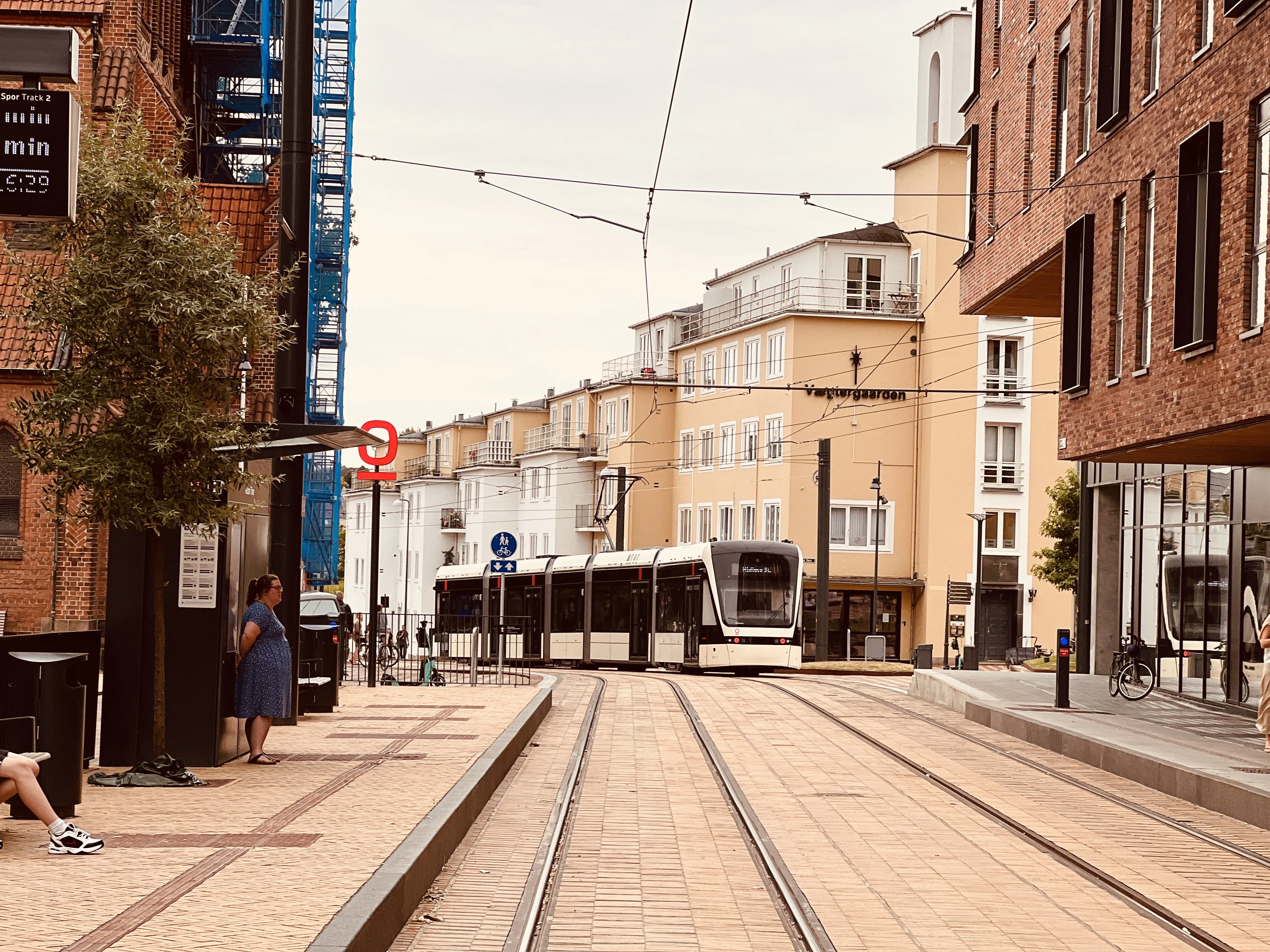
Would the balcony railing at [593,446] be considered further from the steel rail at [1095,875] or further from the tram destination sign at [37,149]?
the tram destination sign at [37,149]

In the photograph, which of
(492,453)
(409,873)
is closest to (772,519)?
(492,453)

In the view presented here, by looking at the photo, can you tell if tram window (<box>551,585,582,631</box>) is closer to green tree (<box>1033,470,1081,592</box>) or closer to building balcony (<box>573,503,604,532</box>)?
green tree (<box>1033,470,1081,592</box>)

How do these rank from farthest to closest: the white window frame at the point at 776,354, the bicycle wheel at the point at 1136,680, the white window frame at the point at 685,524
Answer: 1. the white window frame at the point at 685,524
2. the white window frame at the point at 776,354
3. the bicycle wheel at the point at 1136,680

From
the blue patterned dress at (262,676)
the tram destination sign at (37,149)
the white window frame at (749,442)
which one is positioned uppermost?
the white window frame at (749,442)

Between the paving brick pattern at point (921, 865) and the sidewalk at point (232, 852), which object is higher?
the sidewalk at point (232, 852)

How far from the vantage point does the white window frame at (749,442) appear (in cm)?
6544

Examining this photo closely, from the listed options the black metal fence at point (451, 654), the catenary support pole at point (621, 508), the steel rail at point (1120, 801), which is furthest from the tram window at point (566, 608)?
the steel rail at point (1120, 801)

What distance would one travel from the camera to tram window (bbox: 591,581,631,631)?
138 ft

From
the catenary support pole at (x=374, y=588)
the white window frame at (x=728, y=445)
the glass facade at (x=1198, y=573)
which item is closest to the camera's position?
the glass facade at (x=1198, y=573)

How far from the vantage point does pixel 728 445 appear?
6850cm

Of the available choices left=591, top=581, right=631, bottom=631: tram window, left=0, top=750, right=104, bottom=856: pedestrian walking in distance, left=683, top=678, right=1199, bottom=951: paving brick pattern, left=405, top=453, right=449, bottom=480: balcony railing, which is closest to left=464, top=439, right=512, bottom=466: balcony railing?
left=405, top=453, right=449, bottom=480: balcony railing

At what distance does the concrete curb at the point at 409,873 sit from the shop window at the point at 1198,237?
389 inches

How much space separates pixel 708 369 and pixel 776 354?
23.4 feet

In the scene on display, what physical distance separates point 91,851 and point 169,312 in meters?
4.84
